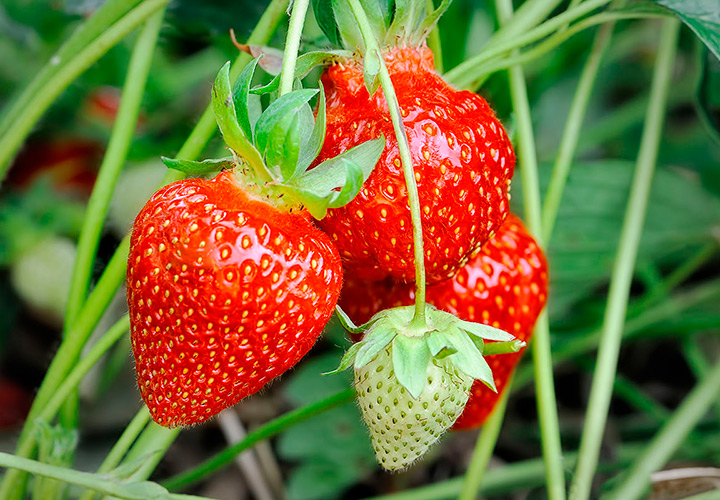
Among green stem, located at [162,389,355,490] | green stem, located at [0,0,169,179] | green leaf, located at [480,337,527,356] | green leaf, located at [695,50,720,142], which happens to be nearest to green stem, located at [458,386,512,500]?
green stem, located at [162,389,355,490]

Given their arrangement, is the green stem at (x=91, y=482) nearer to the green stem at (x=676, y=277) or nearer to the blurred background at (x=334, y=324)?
the blurred background at (x=334, y=324)

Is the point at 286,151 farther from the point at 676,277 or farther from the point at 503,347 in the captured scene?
the point at 676,277

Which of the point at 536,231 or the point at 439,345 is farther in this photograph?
the point at 536,231

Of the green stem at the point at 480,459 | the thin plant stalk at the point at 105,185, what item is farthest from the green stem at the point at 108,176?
the green stem at the point at 480,459

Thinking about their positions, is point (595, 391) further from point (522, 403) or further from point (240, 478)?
point (240, 478)

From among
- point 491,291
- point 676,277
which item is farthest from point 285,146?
point 676,277

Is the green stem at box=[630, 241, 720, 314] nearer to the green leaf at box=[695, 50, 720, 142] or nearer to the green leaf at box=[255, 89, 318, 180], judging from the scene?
the green leaf at box=[695, 50, 720, 142]

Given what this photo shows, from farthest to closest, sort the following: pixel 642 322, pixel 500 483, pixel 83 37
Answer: pixel 642 322 < pixel 500 483 < pixel 83 37

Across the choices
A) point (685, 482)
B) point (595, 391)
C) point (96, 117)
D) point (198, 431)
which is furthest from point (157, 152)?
point (685, 482)
